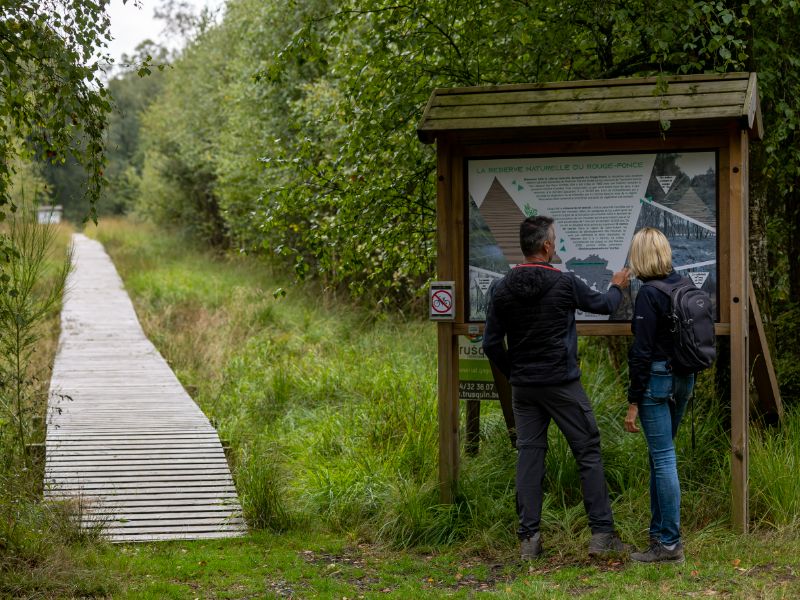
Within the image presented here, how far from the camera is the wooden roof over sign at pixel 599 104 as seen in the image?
18.9ft

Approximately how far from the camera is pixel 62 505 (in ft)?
21.0

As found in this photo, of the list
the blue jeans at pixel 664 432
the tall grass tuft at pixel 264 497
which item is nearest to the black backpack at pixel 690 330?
the blue jeans at pixel 664 432

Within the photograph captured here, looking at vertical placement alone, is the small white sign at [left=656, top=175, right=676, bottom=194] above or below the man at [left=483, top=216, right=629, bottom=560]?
above

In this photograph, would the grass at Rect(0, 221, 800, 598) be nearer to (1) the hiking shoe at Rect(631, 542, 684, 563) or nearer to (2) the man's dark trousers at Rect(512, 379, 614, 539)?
(1) the hiking shoe at Rect(631, 542, 684, 563)

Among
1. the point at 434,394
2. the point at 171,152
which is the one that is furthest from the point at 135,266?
the point at 434,394

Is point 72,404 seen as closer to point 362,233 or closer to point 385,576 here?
point 362,233

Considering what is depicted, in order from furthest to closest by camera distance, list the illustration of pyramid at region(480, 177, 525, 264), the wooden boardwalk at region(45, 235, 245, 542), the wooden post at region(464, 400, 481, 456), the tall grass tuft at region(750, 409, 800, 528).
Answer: the wooden post at region(464, 400, 481, 456) < the wooden boardwalk at region(45, 235, 245, 542) < the illustration of pyramid at region(480, 177, 525, 264) < the tall grass tuft at region(750, 409, 800, 528)

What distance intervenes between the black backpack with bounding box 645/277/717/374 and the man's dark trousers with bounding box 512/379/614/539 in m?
0.63

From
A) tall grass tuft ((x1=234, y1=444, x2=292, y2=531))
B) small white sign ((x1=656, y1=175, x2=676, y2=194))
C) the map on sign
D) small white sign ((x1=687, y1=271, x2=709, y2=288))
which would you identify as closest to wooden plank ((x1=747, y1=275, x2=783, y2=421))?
small white sign ((x1=687, y1=271, x2=709, y2=288))

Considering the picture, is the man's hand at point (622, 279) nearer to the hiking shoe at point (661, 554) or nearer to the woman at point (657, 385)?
the woman at point (657, 385)

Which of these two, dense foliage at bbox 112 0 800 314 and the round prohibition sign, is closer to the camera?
the round prohibition sign

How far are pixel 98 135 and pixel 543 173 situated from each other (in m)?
2.81

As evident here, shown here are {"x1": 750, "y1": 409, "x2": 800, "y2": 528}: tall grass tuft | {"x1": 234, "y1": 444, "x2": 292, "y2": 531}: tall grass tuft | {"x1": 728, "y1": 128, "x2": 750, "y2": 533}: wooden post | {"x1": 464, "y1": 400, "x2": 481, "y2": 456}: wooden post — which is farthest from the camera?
{"x1": 464, "y1": 400, "x2": 481, "y2": 456}: wooden post

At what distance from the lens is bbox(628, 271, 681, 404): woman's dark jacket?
5340 millimetres
